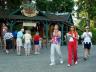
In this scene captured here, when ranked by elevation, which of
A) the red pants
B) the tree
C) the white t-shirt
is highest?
the tree

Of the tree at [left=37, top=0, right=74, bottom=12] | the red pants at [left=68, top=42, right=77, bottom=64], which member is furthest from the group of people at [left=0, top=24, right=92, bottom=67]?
the tree at [left=37, top=0, right=74, bottom=12]

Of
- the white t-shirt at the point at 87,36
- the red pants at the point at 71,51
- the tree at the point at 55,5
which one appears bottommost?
the red pants at the point at 71,51

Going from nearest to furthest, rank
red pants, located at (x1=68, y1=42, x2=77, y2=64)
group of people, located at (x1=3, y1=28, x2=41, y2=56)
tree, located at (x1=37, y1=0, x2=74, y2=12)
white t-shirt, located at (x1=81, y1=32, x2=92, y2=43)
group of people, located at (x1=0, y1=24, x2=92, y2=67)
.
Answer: red pants, located at (x1=68, y1=42, x2=77, y2=64) → group of people, located at (x1=0, y1=24, x2=92, y2=67) → white t-shirt, located at (x1=81, y1=32, x2=92, y2=43) → group of people, located at (x1=3, y1=28, x2=41, y2=56) → tree, located at (x1=37, y1=0, x2=74, y2=12)

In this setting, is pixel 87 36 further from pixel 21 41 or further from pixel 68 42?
pixel 21 41

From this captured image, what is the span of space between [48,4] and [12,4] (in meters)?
14.4

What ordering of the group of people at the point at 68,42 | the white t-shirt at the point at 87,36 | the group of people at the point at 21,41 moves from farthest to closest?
1. the group of people at the point at 21,41
2. the white t-shirt at the point at 87,36
3. the group of people at the point at 68,42

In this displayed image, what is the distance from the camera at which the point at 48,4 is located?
56750 mm

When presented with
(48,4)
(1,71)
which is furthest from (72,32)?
(48,4)

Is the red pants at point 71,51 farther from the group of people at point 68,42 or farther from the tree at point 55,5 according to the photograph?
the tree at point 55,5

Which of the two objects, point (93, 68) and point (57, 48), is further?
point (57, 48)

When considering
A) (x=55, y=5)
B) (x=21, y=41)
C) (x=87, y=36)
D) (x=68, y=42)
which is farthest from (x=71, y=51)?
(x=55, y=5)

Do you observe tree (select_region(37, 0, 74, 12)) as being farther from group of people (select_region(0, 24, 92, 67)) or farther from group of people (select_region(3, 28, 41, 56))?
group of people (select_region(0, 24, 92, 67))

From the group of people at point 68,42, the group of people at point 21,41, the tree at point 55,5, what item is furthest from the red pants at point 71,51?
the tree at point 55,5

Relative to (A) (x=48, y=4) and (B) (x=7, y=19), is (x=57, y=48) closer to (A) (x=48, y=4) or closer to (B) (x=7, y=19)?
(B) (x=7, y=19)
